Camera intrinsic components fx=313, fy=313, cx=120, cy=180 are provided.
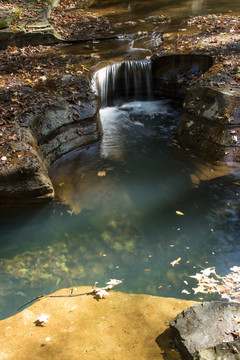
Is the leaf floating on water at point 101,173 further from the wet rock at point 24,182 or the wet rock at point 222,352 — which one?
the wet rock at point 222,352

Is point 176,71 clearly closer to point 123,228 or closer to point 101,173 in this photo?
point 101,173

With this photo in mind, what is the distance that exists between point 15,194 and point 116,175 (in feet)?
7.04

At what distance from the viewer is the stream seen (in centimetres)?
457

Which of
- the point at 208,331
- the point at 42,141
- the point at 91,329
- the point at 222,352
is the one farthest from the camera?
the point at 42,141

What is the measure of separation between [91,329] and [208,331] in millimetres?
1249

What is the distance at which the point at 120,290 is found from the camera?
14.2 ft

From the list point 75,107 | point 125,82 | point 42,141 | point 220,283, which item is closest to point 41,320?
point 220,283

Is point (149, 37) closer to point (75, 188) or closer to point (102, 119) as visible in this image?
point (102, 119)

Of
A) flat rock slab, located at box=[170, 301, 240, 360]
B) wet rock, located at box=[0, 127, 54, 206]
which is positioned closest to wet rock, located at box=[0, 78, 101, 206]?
wet rock, located at box=[0, 127, 54, 206]

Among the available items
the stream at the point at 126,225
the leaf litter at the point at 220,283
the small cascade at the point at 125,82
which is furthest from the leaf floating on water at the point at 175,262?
the small cascade at the point at 125,82

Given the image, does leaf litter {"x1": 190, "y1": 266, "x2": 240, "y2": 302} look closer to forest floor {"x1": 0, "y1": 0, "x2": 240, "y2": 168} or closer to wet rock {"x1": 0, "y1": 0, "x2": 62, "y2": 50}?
forest floor {"x1": 0, "y1": 0, "x2": 240, "y2": 168}

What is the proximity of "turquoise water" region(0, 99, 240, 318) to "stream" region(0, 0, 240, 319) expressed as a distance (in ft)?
0.05

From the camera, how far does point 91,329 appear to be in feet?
11.2

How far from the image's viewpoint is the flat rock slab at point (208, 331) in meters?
2.74
